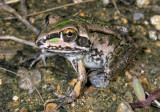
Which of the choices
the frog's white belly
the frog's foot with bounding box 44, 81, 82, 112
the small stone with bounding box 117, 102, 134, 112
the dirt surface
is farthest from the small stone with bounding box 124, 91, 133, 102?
the frog's foot with bounding box 44, 81, 82, 112

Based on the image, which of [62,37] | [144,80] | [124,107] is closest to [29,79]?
[62,37]

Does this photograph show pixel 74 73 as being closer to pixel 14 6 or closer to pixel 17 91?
pixel 17 91

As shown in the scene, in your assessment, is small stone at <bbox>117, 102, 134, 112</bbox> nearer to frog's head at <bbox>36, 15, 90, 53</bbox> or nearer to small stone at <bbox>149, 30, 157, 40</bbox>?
frog's head at <bbox>36, 15, 90, 53</bbox>

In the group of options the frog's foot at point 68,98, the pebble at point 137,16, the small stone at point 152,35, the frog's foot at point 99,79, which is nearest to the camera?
the frog's foot at point 68,98

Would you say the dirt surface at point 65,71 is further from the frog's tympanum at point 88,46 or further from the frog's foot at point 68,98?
the frog's tympanum at point 88,46

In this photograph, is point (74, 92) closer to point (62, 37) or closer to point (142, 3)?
point (62, 37)

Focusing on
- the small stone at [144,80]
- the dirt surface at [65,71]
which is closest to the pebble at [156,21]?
the dirt surface at [65,71]

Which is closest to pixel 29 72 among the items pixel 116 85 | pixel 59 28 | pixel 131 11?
pixel 59 28
